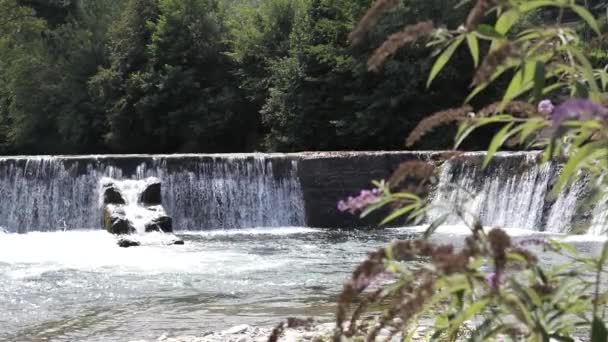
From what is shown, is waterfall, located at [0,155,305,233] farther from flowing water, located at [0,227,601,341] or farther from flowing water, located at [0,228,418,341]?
flowing water, located at [0,228,418,341]

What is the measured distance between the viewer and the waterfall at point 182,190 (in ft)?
54.0

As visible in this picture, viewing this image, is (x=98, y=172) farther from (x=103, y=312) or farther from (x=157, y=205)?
(x=103, y=312)

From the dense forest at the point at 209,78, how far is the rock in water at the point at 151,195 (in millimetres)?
7658

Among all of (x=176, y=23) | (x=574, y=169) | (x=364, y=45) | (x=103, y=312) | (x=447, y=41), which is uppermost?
(x=176, y=23)

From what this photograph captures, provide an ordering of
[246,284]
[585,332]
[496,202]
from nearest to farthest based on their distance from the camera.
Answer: [585,332]
[246,284]
[496,202]

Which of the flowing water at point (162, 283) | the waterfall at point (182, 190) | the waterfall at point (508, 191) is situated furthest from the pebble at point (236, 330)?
the waterfall at point (182, 190)

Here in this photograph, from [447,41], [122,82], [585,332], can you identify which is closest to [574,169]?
[447,41]

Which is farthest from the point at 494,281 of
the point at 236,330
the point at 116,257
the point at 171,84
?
the point at 171,84

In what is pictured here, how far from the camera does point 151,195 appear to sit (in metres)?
15.1

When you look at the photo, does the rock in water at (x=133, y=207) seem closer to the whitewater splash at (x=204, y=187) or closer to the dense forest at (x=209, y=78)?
the whitewater splash at (x=204, y=187)

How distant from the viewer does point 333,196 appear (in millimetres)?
16344

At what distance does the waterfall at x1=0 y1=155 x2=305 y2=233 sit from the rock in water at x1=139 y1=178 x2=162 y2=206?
139 cm

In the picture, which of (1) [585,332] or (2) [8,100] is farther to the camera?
(2) [8,100]

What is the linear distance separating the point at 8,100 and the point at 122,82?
7.77 metres
